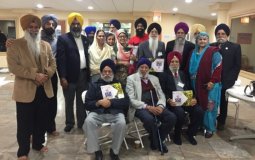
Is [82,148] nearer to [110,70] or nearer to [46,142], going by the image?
[46,142]


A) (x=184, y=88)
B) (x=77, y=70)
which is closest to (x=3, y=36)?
(x=77, y=70)

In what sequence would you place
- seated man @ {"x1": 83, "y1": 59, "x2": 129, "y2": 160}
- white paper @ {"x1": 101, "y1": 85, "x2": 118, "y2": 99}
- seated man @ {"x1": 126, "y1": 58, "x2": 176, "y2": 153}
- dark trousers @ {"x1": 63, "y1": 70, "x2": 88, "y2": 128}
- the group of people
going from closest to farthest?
the group of people < seated man @ {"x1": 83, "y1": 59, "x2": 129, "y2": 160} < white paper @ {"x1": 101, "y1": 85, "x2": 118, "y2": 99} < seated man @ {"x1": 126, "y1": 58, "x2": 176, "y2": 153} < dark trousers @ {"x1": 63, "y1": 70, "x2": 88, "y2": 128}

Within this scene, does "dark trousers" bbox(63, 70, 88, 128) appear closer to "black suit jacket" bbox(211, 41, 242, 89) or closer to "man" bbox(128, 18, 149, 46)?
"man" bbox(128, 18, 149, 46)

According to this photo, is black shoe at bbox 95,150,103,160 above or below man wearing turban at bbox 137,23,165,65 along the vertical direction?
below

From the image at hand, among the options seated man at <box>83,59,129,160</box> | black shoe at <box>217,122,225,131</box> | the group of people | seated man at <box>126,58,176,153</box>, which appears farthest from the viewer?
black shoe at <box>217,122,225,131</box>

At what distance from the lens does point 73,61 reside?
3.20 metres

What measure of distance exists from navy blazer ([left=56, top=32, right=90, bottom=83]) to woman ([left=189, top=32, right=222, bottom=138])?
148 centimetres

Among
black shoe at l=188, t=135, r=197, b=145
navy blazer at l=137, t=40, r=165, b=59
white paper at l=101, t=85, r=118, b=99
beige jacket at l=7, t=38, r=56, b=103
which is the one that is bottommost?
black shoe at l=188, t=135, r=197, b=145

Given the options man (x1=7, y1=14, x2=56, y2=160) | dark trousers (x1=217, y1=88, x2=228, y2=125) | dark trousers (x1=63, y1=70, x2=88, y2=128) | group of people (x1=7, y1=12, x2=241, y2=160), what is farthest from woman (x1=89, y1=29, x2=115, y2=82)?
dark trousers (x1=217, y1=88, x2=228, y2=125)

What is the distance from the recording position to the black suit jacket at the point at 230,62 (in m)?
3.37

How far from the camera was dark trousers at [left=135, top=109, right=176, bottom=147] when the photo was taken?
2.83 meters

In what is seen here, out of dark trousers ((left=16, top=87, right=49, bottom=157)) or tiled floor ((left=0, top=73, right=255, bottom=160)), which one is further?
tiled floor ((left=0, top=73, right=255, bottom=160))

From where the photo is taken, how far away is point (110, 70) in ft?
9.19

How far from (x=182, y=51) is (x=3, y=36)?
8.89m
